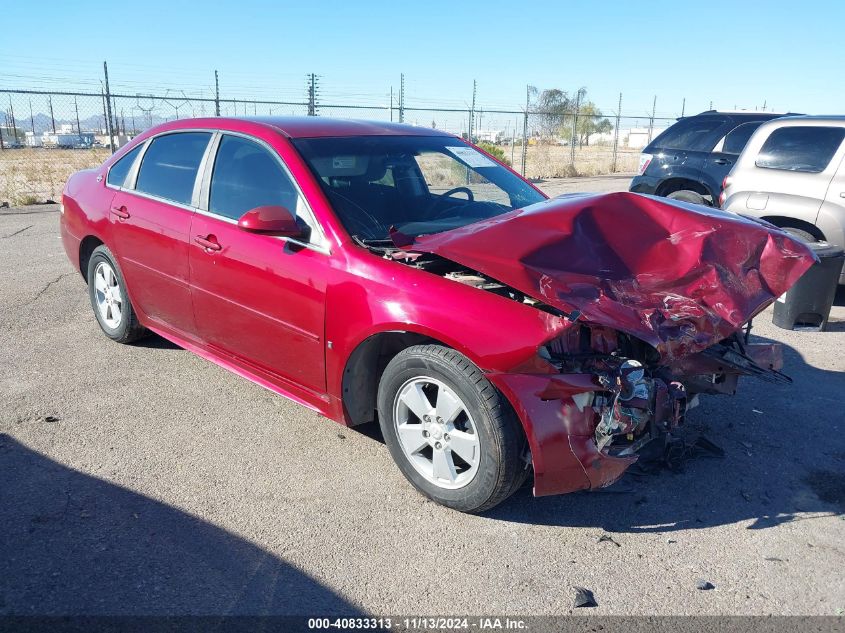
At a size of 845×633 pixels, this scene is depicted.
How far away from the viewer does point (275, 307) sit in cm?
384

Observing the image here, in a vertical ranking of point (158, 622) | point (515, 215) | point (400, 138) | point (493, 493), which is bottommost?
point (158, 622)

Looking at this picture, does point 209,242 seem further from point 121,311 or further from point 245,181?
point 121,311

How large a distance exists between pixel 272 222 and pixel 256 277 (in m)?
0.42

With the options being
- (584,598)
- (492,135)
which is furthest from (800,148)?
(492,135)

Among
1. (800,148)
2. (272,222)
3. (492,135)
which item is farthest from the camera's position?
(492,135)

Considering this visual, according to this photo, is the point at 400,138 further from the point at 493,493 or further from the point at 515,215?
the point at 493,493

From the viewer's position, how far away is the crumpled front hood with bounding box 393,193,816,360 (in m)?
3.02

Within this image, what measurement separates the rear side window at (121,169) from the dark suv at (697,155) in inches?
271

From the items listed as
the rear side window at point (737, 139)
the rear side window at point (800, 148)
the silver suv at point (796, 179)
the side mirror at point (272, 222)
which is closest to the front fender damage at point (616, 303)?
the side mirror at point (272, 222)

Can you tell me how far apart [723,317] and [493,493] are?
132 centimetres

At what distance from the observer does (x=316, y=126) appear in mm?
4402

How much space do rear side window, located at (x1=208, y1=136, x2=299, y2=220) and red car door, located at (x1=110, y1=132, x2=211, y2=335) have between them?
0.73 ft

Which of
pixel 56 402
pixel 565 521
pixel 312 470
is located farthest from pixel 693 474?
pixel 56 402

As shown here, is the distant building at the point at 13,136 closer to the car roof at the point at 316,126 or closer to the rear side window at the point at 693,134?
the rear side window at the point at 693,134
